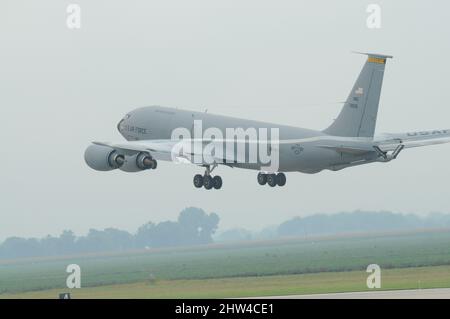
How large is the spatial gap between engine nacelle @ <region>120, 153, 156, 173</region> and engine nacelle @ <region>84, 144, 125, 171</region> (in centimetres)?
52

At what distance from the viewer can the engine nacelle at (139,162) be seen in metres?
86.6

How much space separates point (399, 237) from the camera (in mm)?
182000

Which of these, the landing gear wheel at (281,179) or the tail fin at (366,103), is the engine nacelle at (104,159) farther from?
the tail fin at (366,103)

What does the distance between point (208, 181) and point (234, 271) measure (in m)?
Result: 37.4

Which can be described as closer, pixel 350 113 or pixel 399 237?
pixel 350 113

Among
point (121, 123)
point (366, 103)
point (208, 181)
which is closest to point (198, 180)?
point (208, 181)

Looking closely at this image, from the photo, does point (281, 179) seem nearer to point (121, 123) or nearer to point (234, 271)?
point (121, 123)

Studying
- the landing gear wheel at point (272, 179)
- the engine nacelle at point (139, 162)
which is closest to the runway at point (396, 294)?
the landing gear wheel at point (272, 179)

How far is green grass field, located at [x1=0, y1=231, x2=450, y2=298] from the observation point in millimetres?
85812

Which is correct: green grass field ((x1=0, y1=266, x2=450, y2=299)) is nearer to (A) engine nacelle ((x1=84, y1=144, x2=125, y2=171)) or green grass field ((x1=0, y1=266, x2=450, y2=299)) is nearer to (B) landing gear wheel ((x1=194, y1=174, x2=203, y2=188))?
(B) landing gear wheel ((x1=194, y1=174, x2=203, y2=188))
